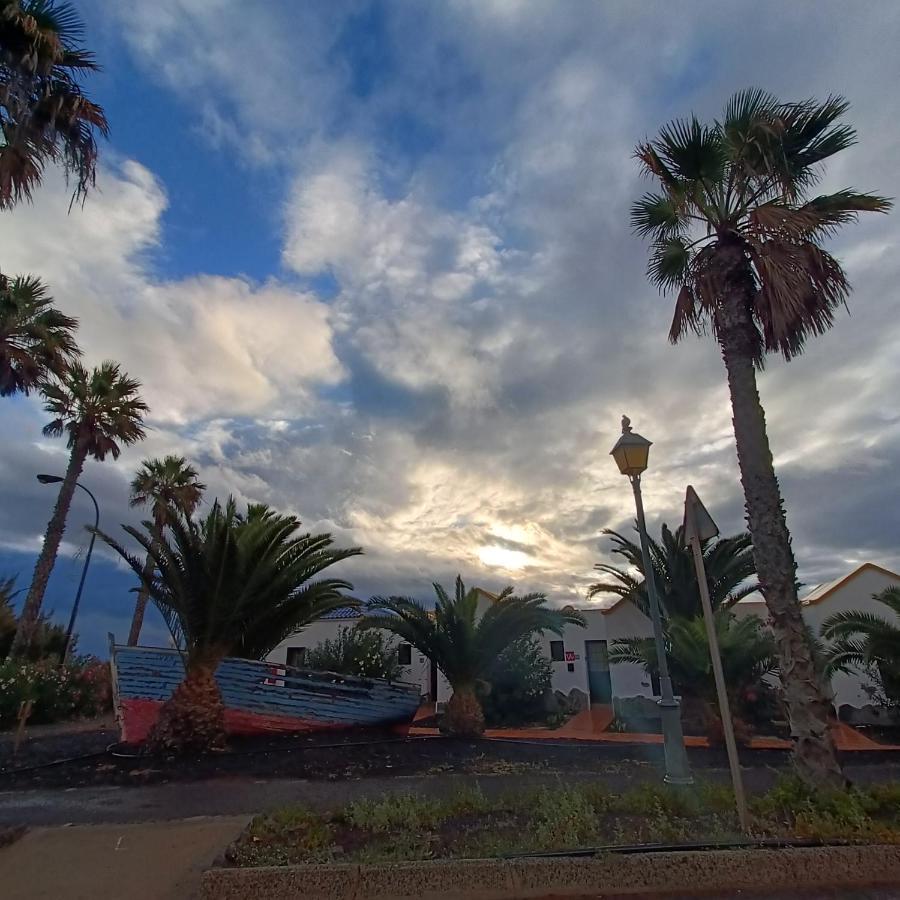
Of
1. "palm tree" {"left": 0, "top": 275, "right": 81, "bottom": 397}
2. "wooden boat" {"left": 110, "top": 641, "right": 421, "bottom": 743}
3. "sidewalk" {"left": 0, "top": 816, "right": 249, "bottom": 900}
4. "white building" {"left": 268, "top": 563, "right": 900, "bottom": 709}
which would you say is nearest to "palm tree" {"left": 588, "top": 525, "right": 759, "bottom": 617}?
"white building" {"left": 268, "top": 563, "right": 900, "bottom": 709}

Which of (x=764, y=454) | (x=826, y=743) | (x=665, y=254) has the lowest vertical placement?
(x=826, y=743)

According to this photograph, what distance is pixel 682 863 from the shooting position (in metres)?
3.87

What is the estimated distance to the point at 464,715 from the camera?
1354cm

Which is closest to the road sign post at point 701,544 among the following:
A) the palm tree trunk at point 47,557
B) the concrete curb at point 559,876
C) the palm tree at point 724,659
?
the concrete curb at point 559,876

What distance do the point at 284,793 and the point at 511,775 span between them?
308 centimetres

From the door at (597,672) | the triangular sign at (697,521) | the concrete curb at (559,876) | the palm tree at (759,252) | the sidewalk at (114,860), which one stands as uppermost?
the palm tree at (759,252)

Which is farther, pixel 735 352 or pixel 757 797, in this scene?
pixel 735 352

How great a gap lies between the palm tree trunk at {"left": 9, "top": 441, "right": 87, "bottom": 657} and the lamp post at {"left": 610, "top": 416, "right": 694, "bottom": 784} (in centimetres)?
1983

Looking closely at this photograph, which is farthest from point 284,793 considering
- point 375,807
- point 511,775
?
point 511,775

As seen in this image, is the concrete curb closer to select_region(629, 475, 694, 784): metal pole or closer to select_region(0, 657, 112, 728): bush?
select_region(629, 475, 694, 784): metal pole

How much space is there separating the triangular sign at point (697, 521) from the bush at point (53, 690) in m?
14.7

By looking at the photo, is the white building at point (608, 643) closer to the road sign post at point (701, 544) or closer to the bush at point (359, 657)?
the bush at point (359, 657)

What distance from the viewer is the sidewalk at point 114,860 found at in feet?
12.7

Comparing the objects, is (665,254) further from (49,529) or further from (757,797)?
(49,529)
